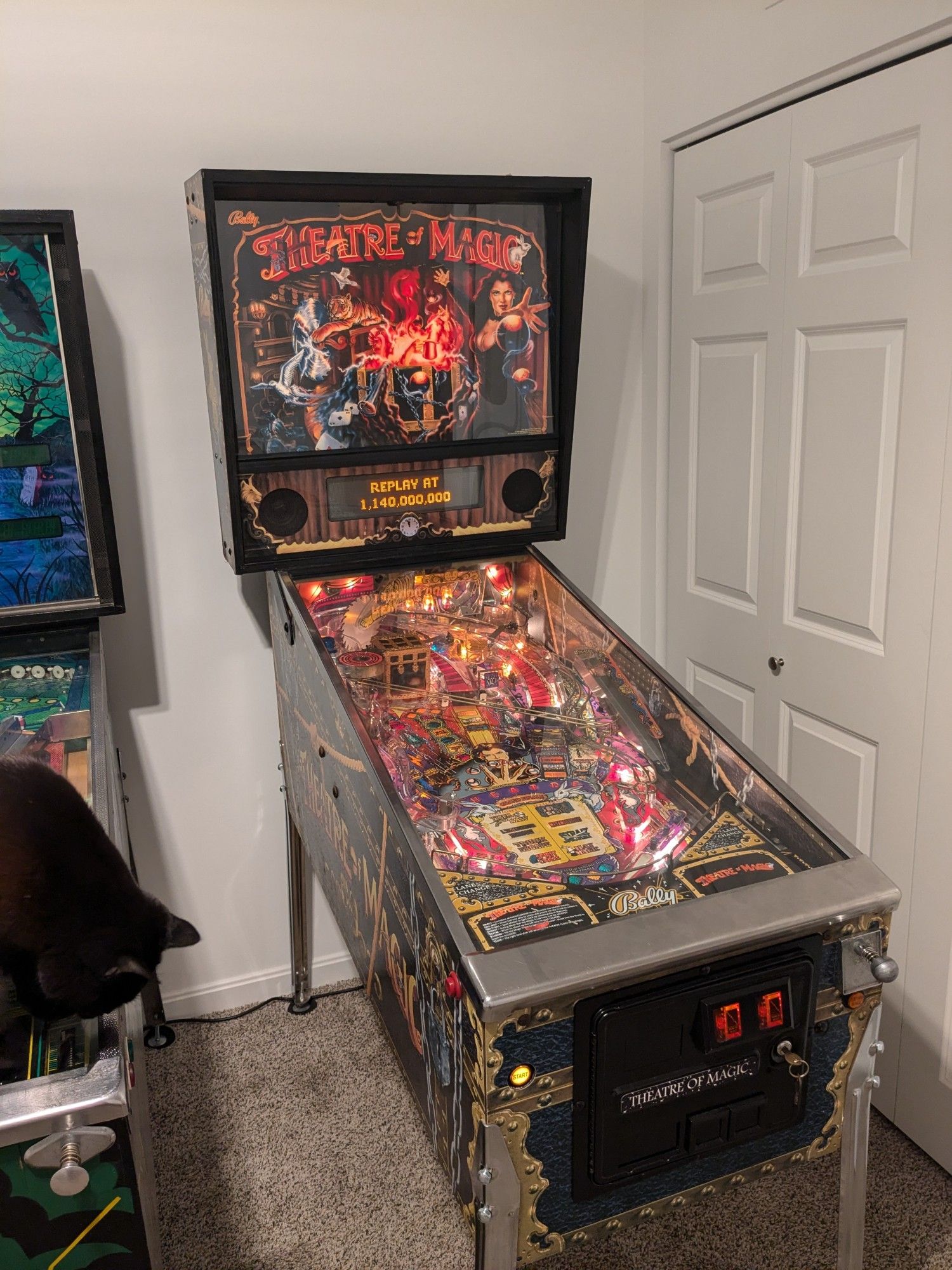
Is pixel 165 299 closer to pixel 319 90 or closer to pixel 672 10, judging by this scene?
pixel 319 90

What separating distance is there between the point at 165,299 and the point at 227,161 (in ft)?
1.07

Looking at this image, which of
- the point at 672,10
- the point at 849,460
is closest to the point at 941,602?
the point at 849,460

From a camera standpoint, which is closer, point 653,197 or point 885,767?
point 885,767

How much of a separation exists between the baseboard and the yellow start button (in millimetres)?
1495

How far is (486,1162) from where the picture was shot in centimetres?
120

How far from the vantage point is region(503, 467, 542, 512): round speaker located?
2139 mm

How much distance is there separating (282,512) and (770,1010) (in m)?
1.29

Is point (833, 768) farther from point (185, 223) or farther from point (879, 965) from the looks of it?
point (185, 223)

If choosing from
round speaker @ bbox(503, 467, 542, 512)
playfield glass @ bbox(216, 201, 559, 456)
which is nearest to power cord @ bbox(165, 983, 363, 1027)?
round speaker @ bbox(503, 467, 542, 512)

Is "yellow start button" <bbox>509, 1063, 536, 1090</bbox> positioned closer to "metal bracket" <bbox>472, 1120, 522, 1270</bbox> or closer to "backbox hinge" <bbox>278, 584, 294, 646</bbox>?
"metal bracket" <bbox>472, 1120, 522, 1270</bbox>

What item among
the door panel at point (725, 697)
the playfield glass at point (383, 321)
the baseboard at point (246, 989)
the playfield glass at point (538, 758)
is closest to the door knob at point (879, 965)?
the playfield glass at point (538, 758)

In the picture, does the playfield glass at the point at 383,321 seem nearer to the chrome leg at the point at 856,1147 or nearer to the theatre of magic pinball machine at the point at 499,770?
the theatre of magic pinball machine at the point at 499,770

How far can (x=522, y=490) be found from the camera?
7.07 ft

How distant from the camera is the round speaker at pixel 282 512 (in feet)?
6.45
